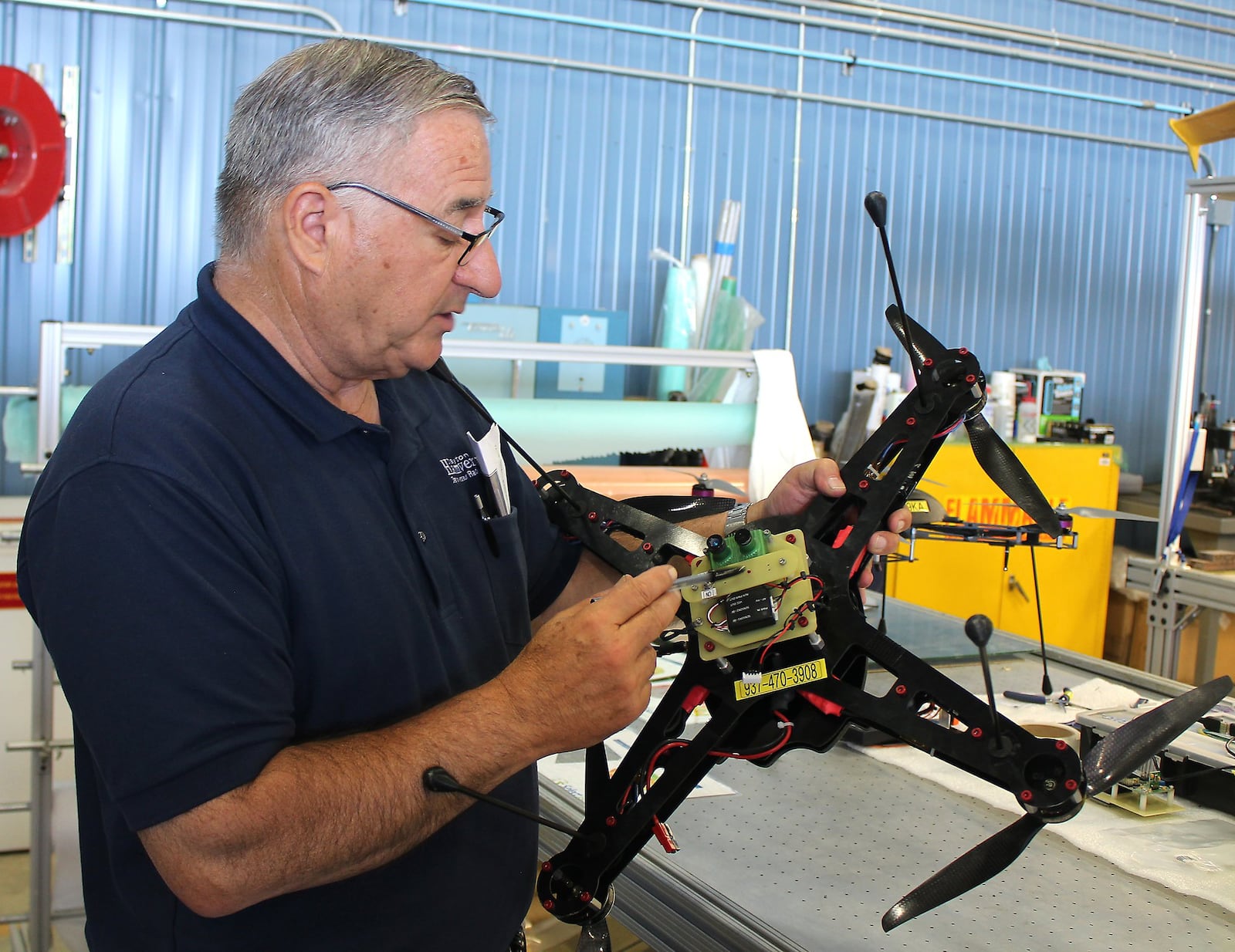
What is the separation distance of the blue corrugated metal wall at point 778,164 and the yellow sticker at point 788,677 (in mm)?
2914

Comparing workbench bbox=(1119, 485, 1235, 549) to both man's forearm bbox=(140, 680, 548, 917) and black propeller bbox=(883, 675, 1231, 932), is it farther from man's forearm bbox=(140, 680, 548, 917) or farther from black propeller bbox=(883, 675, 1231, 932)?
man's forearm bbox=(140, 680, 548, 917)

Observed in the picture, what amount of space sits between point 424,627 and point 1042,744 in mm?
567

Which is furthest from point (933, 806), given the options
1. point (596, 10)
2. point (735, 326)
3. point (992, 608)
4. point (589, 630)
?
point (596, 10)

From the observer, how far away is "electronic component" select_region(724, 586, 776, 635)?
1.03 m

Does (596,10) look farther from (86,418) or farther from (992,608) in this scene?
(86,418)

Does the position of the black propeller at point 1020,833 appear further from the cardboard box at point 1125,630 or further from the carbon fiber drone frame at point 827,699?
the cardboard box at point 1125,630

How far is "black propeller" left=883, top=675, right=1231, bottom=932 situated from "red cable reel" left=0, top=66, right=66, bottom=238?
3.11 meters

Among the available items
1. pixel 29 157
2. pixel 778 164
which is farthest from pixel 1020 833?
pixel 778 164

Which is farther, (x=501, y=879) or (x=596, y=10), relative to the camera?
(x=596, y=10)

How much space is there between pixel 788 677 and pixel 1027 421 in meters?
3.70

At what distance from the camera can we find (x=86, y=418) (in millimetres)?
871

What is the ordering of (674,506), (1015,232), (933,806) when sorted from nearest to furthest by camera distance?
(674,506) → (933,806) → (1015,232)

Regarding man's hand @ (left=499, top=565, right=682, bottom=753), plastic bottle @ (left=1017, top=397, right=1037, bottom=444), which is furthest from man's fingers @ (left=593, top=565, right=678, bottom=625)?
plastic bottle @ (left=1017, top=397, right=1037, bottom=444)

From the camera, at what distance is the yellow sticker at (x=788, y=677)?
1066 mm
